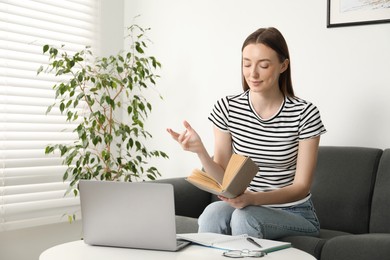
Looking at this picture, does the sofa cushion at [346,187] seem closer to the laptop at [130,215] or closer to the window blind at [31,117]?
the laptop at [130,215]

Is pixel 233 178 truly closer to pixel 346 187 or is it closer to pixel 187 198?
pixel 346 187

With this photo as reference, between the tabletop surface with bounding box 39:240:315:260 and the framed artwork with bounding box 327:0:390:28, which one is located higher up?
the framed artwork with bounding box 327:0:390:28

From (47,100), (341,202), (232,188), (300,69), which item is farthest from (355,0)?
(47,100)

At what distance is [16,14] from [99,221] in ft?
6.85

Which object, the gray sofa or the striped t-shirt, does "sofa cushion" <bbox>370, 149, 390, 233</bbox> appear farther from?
the striped t-shirt

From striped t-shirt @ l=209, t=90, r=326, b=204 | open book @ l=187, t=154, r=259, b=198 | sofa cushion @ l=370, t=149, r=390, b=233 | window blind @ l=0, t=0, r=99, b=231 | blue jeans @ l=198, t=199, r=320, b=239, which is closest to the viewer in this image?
open book @ l=187, t=154, r=259, b=198

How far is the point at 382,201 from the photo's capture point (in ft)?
9.11

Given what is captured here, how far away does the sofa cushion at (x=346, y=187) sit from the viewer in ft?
9.35

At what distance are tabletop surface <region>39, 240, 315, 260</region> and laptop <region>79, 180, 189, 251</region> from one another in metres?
0.03

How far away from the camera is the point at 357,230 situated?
2.84 m

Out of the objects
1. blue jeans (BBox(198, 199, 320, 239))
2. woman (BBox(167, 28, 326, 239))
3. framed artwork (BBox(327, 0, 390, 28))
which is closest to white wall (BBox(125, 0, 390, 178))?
framed artwork (BBox(327, 0, 390, 28))

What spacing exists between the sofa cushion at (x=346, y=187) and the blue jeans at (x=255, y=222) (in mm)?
485

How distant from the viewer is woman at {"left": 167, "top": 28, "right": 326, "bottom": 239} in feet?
7.79

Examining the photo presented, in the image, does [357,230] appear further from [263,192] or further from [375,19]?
[375,19]
